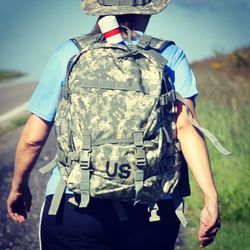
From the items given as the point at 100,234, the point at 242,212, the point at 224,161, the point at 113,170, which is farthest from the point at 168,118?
the point at 224,161

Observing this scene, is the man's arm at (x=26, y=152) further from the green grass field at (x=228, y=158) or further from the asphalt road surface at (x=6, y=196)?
the green grass field at (x=228, y=158)

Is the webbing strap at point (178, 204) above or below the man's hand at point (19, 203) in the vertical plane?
above

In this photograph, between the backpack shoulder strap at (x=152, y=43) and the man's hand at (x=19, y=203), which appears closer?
the backpack shoulder strap at (x=152, y=43)

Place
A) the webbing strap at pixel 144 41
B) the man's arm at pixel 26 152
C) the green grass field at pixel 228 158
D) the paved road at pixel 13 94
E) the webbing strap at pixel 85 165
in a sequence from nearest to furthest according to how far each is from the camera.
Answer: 1. the webbing strap at pixel 85 165
2. the webbing strap at pixel 144 41
3. the man's arm at pixel 26 152
4. the green grass field at pixel 228 158
5. the paved road at pixel 13 94

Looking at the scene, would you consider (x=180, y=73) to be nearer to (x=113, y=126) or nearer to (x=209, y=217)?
(x=113, y=126)

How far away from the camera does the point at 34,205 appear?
21.2 feet

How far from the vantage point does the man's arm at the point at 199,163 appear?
2.89m

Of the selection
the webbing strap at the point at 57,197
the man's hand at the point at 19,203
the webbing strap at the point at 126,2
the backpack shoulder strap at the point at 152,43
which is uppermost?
the webbing strap at the point at 126,2

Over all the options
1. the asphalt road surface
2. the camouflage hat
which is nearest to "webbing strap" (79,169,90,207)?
the camouflage hat

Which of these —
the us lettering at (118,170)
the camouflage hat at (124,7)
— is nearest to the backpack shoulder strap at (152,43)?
the camouflage hat at (124,7)

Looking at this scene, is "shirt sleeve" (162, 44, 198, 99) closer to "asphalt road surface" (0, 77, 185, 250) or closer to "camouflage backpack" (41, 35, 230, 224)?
"camouflage backpack" (41, 35, 230, 224)

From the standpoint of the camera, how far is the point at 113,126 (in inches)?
105

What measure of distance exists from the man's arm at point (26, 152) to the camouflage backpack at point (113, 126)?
19 cm

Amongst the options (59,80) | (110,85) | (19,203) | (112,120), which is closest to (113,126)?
(112,120)
